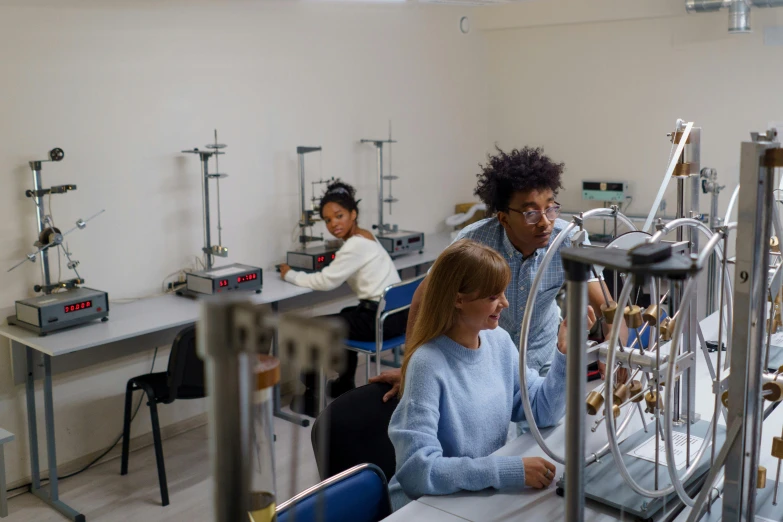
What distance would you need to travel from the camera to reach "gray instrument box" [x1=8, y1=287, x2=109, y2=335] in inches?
110

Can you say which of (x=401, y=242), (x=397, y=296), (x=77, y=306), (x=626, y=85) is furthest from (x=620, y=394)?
(x=626, y=85)

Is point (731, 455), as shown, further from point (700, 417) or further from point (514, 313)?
point (514, 313)

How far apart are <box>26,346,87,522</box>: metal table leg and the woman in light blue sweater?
70.2 inches

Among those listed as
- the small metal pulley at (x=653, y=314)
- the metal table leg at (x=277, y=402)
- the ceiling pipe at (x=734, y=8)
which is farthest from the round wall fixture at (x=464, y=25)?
the metal table leg at (x=277, y=402)

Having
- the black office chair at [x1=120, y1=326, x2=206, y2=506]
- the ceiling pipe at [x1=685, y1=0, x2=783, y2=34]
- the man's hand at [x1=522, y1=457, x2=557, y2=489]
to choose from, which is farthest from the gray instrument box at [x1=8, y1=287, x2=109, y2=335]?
the ceiling pipe at [x1=685, y1=0, x2=783, y2=34]

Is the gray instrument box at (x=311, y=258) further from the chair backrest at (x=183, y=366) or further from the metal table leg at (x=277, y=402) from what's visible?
the metal table leg at (x=277, y=402)

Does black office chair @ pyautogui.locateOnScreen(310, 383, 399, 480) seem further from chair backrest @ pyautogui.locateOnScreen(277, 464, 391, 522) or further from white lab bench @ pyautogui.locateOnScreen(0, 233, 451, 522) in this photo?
white lab bench @ pyautogui.locateOnScreen(0, 233, 451, 522)

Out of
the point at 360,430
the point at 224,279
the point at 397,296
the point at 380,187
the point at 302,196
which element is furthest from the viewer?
the point at 380,187

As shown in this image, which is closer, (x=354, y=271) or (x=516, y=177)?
(x=516, y=177)

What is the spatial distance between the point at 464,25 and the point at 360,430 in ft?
12.5

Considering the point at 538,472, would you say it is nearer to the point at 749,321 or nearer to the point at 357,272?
the point at 749,321

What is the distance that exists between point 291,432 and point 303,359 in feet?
0.21

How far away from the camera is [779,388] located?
125 centimetres

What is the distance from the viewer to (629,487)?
1414 millimetres
